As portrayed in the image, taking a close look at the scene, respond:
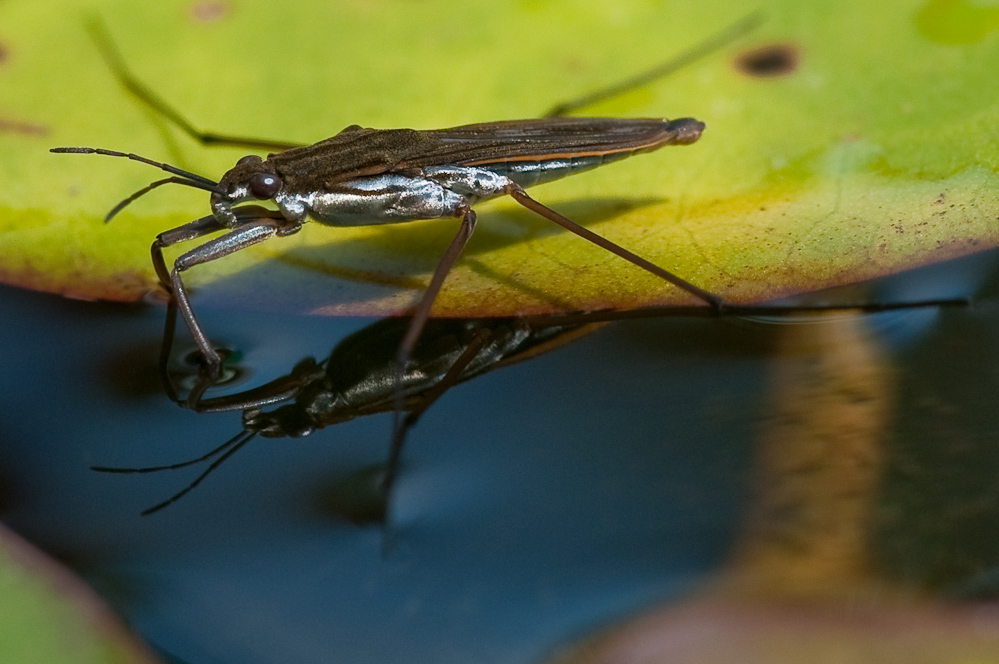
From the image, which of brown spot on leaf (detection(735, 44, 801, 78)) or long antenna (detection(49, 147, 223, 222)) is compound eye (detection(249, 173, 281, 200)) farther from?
brown spot on leaf (detection(735, 44, 801, 78))

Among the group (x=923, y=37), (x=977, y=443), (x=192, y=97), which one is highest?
(x=923, y=37)

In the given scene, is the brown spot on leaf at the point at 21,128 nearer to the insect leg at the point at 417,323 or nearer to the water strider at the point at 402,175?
the water strider at the point at 402,175

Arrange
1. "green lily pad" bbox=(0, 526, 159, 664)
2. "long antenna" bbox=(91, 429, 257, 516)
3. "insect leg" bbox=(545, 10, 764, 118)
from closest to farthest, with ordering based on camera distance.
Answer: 1. "green lily pad" bbox=(0, 526, 159, 664)
2. "long antenna" bbox=(91, 429, 257, 516)
3. "insect leg" bbox=(545, 10, 764, 118)

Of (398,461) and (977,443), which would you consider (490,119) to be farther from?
(977,443)

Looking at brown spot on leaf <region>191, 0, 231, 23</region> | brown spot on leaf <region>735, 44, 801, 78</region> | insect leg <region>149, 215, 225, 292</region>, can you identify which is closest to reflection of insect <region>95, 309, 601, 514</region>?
insect leg <region>149, 215, 225, 292</region>

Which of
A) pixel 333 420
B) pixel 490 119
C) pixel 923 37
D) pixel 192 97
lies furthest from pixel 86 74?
pixel 923 37

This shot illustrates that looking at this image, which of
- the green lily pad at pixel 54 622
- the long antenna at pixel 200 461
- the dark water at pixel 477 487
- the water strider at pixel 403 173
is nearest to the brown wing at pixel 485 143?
the water strider at pixel 403 173

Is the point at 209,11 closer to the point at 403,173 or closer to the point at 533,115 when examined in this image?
the point at 403,173
